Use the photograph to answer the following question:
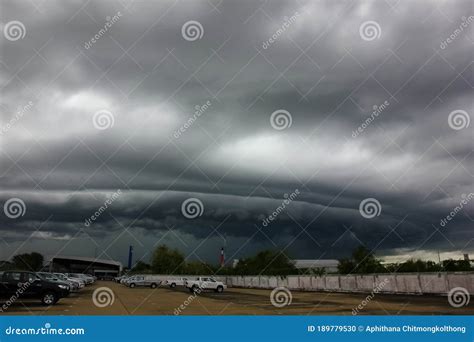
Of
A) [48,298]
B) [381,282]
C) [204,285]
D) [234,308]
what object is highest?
[204,285]

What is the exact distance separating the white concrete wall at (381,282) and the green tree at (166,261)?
47471mm

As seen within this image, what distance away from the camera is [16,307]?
1820cm

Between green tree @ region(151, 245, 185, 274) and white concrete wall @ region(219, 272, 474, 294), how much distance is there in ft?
156

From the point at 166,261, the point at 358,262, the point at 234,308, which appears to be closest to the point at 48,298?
the point at 234,308

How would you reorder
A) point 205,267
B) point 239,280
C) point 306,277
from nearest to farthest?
1. point 306,277
2. point 239,280
3. point 205,267

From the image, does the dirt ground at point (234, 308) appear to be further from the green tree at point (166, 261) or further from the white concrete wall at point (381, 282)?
the green tree at point (166, 261)

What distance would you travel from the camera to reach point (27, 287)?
64.2 ft

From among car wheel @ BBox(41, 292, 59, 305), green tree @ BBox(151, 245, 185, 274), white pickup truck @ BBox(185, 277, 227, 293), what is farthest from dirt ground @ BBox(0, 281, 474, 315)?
green tree @ BBox(151, 245, 185, 274)

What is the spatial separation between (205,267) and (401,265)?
200 ft

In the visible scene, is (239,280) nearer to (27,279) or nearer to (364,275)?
(364,275)

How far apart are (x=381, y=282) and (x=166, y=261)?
76.8 m

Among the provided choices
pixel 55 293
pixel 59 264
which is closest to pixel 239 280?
pixel 55 293

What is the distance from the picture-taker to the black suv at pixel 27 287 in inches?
771

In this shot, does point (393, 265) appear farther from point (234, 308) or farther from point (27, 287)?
point (27, 287)
